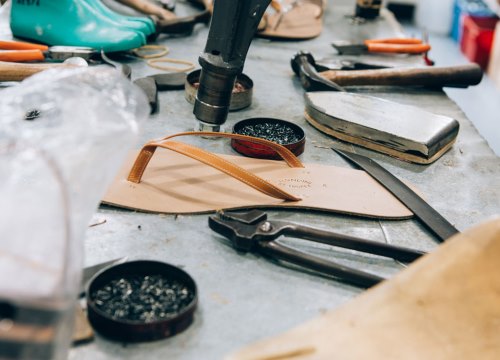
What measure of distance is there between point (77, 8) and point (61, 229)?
113 centimetres

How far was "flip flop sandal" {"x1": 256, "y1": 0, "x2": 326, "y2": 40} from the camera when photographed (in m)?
1.96

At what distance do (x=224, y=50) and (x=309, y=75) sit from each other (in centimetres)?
41

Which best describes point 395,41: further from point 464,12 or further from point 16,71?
point 464,12

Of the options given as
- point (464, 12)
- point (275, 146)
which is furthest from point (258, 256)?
point (464, 12)

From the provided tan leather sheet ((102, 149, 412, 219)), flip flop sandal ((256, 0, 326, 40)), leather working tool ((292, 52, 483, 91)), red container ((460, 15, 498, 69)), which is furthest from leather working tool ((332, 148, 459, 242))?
red container ((460, 15, 498, 69))

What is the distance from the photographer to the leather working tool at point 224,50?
111 cm

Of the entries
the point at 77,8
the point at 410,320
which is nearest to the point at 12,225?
the point at 410,320

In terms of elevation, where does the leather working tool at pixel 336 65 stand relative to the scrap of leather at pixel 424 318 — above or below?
below

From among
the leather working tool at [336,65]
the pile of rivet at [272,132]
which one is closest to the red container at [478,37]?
the leather working tool at [336,65]

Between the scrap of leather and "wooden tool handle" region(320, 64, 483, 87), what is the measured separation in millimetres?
804

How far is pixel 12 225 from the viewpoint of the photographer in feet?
1.98

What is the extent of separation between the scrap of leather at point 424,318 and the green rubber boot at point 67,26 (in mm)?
1077

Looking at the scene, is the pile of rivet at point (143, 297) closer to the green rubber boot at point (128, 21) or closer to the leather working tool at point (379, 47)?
the green rubber boot at point (128, 21)

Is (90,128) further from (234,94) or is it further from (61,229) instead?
(234,94)
